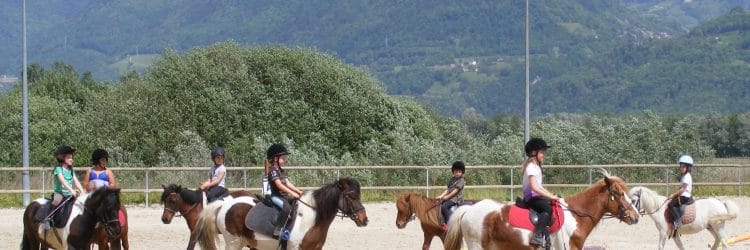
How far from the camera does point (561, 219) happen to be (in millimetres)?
14609

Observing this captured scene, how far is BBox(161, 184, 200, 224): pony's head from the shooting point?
18.1 metres

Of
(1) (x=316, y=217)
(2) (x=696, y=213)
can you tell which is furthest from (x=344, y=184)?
(2) (x=696, y=213)

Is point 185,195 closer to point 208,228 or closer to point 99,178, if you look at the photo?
point 99,178

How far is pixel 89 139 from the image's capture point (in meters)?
43.7

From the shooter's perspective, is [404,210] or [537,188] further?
[404,210]

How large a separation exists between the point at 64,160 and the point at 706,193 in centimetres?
2303

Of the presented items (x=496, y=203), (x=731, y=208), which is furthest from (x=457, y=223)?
(x=731, y=208)

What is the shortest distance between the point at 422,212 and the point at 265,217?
344cm

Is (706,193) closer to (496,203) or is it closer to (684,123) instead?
(684,123)

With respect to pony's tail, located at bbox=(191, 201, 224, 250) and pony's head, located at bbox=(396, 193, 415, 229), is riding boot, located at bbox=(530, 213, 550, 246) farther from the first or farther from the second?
pony's tail, located at bbox=(191, 201, 224, 250)

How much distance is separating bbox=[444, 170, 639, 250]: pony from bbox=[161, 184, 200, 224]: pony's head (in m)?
4.92

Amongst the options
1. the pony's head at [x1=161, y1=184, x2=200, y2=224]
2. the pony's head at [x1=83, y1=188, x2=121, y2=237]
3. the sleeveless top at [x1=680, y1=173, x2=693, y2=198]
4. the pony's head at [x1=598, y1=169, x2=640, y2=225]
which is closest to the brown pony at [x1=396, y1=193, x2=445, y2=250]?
the pony's head at [x1=161, y1=184, x2=200, y2=224]

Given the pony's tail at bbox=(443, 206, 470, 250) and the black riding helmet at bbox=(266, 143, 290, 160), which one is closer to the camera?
the pony's tail at bbox=(443, 206, 470, 250)

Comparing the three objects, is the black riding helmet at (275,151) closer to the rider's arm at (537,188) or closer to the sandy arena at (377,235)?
the rider's arm at (537,188)
